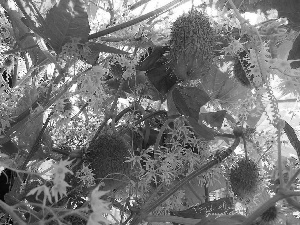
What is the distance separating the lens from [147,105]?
82cm

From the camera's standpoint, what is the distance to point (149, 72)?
2.30 feet

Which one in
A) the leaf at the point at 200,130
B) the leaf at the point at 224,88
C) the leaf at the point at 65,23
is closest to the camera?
the leaf at the point at 65,23

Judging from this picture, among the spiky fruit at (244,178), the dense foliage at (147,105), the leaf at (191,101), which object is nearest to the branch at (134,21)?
the dense foliage at (147,105)

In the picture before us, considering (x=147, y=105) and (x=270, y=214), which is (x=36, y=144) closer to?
(x=147, y=105)

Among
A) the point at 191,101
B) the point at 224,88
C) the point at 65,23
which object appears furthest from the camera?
the point at 224,88

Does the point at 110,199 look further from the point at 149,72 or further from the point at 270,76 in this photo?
the point at 270,76

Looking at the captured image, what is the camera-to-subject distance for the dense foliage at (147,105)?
593 mm

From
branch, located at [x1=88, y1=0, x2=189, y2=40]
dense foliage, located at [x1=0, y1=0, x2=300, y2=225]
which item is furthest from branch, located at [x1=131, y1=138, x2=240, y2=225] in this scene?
branch, located at [x1=88, y1=0, x2=189, y2=40]

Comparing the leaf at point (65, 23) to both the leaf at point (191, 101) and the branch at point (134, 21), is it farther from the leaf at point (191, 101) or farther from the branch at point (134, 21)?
the leaf at point (191, 101)

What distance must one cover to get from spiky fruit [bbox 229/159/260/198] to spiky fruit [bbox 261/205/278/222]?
8 centimetres

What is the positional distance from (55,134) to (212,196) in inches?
10.5

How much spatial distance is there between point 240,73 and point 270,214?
0.18m

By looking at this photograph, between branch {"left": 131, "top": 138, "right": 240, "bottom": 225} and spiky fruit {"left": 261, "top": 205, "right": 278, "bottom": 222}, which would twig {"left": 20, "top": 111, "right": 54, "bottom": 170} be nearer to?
branch {"left": 131, "top": 138, "right": 240, "bottom": 225}

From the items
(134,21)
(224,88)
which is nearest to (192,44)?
(134,21)
